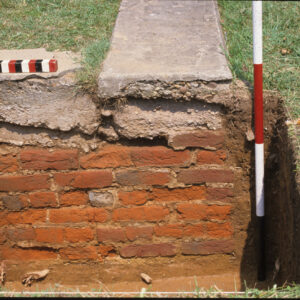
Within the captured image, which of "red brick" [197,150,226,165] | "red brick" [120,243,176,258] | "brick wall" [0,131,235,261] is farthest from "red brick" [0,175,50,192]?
"red brick" [197,150,226,165]

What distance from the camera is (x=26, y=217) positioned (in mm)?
2986

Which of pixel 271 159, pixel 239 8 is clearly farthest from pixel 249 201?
pixel 239 8

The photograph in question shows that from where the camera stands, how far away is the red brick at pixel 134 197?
2873mm

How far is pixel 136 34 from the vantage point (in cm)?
313

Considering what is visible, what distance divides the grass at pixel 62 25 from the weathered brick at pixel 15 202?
2.92ft

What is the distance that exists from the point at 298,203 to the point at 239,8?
6.82 feet

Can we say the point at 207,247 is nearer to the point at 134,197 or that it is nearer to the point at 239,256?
the point at 239,256

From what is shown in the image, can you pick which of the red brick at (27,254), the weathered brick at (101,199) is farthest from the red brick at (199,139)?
the red brick at (27,254)

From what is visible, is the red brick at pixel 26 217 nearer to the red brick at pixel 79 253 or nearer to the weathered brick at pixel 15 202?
the weathered brick at pixel 15 202

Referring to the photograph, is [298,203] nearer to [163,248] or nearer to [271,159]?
[271,159]

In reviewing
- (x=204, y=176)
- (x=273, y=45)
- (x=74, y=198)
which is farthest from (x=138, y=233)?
(x=273, y=45)

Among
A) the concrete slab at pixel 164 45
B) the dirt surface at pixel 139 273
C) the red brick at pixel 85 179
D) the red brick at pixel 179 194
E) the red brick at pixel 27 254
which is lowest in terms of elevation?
the dirt surface at pixel 139 273

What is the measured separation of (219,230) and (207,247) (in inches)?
5.5

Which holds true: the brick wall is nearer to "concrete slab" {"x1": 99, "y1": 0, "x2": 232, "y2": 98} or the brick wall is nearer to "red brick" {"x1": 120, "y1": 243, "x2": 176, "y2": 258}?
"red brick" {"x1": 120, "y1": 243, "x2": 176, "y2": 258}
